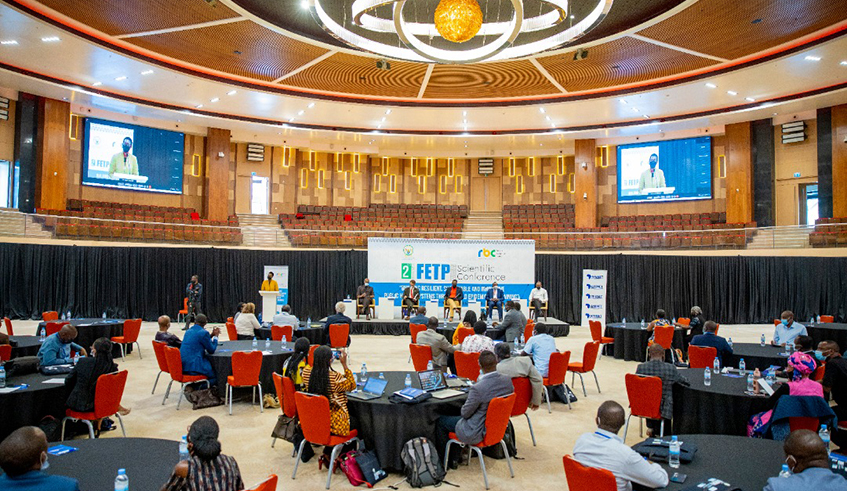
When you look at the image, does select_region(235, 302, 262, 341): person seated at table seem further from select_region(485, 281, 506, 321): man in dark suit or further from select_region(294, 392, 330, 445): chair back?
select_region(485, 281, 506, 321): man in dark suit

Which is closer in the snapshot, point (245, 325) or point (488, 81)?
point (245, 325)

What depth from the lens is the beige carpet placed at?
4.82 meters

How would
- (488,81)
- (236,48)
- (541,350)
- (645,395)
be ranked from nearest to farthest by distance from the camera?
(645,395)
(541,350)
(236,48)
(488,81)

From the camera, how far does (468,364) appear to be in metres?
6.85

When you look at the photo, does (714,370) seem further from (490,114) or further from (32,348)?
(490,114)

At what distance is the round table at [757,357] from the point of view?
716cm

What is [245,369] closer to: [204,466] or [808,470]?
[204,466]

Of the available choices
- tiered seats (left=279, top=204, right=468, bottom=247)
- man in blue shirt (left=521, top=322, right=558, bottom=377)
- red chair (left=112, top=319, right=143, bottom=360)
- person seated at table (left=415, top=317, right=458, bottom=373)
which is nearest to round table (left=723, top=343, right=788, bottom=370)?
man in blue shirt (left=521, top=322, right=558, bottom=377)

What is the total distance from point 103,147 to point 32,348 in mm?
14396

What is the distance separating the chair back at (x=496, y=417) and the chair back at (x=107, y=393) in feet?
10.8

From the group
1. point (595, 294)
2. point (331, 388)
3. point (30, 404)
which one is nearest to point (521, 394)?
point (331, 388)

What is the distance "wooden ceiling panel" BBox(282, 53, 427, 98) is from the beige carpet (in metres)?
8.35

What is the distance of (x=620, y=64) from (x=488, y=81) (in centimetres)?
362

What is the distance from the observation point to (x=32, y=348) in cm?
732
